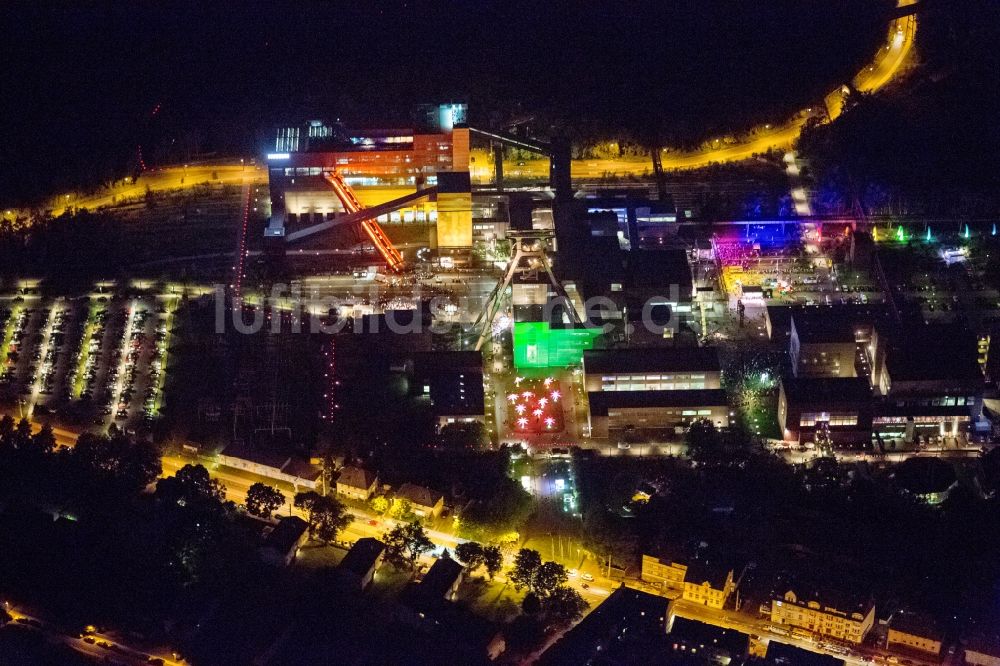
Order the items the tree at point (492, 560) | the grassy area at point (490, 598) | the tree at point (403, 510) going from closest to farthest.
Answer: the grassy area at point (490, 598)
the tree at point (492, 560)
the tree at point (403, 510)

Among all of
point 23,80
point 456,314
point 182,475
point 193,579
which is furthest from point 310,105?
point 193,579

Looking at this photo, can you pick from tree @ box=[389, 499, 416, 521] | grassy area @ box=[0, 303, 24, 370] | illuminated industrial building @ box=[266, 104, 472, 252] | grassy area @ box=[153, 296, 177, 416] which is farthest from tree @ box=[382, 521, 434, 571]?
illuminated industrial building @ box=[266, 104, 472, 252]

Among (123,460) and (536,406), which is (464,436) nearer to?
(536,406)

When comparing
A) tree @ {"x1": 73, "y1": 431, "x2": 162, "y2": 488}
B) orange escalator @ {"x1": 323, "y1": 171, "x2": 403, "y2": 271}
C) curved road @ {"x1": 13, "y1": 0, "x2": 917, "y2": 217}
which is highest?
curved road @ {"x1": 13, "y1": 0, "x2": 917, "y2": 217}

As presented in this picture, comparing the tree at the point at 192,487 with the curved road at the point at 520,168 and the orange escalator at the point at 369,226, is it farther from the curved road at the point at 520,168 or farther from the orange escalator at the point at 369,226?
the curved road at the point at 520,168

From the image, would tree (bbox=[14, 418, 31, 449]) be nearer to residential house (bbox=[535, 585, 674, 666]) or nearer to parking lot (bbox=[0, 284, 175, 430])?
parking lot (bbox=[0, 284, 175, 430])

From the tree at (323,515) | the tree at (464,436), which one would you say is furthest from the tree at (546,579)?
the tree at (464,436)
